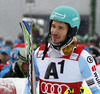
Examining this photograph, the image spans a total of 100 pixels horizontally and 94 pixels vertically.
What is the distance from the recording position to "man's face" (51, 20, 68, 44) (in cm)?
271

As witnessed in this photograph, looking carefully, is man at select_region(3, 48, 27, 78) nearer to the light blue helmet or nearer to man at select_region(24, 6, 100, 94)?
man at select_region(24, 6, 100, 94)

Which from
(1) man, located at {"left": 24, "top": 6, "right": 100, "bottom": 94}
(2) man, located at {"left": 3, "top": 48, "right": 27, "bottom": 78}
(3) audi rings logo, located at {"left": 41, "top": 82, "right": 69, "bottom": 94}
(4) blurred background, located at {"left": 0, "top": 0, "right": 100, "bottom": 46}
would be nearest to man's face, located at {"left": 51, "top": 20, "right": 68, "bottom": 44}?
(1) man, located at {"left": 24, "top": 6, "right": 100, "bottom": 94}

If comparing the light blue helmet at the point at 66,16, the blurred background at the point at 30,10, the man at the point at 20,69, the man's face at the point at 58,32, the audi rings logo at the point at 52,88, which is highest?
the light blue helmet at the point at 66,16

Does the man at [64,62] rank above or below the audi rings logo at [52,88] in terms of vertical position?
above

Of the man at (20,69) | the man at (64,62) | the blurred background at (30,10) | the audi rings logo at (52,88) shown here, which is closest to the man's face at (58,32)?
the man at (64,62)

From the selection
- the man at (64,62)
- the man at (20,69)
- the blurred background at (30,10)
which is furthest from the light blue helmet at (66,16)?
the blurred background at (30,10)

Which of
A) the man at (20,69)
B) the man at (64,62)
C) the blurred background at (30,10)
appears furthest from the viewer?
the blurred background at (30,10)

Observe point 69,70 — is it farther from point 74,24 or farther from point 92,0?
point 92,0

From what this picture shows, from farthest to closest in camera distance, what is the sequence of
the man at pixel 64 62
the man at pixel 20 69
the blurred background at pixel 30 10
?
the blurred background at pixel 30 10
the man at pixel 20 69
the man at pixel 64 62

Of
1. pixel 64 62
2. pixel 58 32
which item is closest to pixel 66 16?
pixel 58 32

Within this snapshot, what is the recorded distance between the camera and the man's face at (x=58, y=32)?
8.91ft

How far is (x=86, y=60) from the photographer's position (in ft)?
8.71

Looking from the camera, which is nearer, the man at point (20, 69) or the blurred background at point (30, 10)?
the man at point (20, 69)

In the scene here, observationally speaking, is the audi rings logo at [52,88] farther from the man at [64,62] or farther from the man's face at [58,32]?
the man's face at [58,32]
